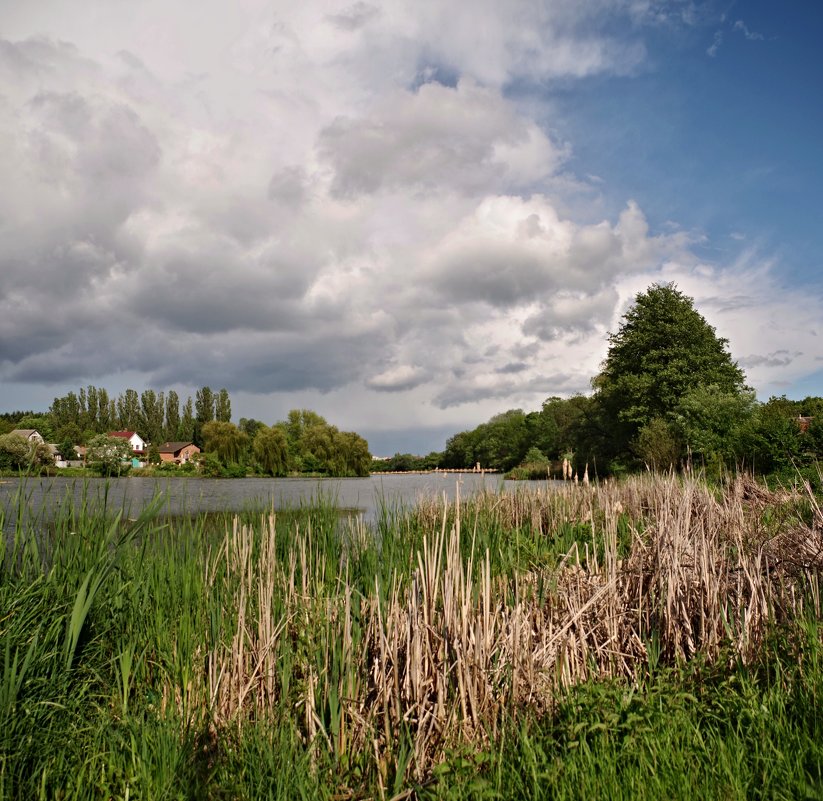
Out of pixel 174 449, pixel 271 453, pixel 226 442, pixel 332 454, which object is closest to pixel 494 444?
pixel 332 454

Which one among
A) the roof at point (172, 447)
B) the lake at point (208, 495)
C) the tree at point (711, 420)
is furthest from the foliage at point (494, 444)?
the lake at point (208, 495)

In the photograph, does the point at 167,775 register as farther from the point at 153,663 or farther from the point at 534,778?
the point at 534,778

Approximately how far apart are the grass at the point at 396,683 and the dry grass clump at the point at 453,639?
0.02 m

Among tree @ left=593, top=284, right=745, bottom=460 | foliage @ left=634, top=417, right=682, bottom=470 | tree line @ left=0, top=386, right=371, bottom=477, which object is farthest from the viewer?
tree line @ left=0, top=386, right=371, bottom=477

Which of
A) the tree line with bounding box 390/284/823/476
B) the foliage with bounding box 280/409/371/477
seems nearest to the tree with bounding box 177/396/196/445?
the foliage with bounding box 280/409/371/477

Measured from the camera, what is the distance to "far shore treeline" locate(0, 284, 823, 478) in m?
22.9

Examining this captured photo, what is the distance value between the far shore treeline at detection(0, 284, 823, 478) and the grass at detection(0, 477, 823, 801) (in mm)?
1477

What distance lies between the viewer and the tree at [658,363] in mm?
37156

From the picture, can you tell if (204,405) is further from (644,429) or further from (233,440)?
(644,429)

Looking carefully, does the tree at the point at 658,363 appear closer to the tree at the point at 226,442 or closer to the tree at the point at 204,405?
the tree at the point at 226,442

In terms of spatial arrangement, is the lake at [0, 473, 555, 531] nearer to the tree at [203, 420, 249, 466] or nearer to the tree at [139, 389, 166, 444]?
the tree at [203, 420, 249, 466]

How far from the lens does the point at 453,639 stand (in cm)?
388

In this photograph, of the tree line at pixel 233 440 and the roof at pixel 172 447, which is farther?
the roof at pixel 172 447

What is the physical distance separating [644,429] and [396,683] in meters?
32.5
